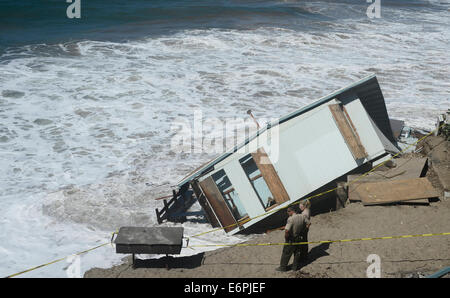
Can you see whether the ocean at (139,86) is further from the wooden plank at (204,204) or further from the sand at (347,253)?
the sand at (347,253)

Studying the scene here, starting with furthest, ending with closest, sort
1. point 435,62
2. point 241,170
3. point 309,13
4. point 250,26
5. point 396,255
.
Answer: point 309,13
point 250,26
point 435,62
point 241,170
point 396,255

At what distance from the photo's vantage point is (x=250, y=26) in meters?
37.5

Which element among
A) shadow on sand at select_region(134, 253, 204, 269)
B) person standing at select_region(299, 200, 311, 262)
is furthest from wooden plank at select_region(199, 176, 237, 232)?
person standing at select_region(299, 200, 311, 262)

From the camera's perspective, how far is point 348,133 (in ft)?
35.6

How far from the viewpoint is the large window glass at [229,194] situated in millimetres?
11188

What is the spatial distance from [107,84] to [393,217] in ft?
56.8

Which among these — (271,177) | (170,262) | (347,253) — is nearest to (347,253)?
(347,253)

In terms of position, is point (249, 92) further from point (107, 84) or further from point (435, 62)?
point (435, 62)

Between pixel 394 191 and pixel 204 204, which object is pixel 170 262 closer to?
pixel 204 204

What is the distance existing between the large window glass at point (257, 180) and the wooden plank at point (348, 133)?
7.61 feet

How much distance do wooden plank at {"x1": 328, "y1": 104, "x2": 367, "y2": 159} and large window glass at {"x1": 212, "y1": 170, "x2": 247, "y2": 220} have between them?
3.13m

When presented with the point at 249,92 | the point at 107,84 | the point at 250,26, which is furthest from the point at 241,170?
the point at 250,26

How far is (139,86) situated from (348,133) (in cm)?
1471

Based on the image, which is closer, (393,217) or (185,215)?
(393,217)
